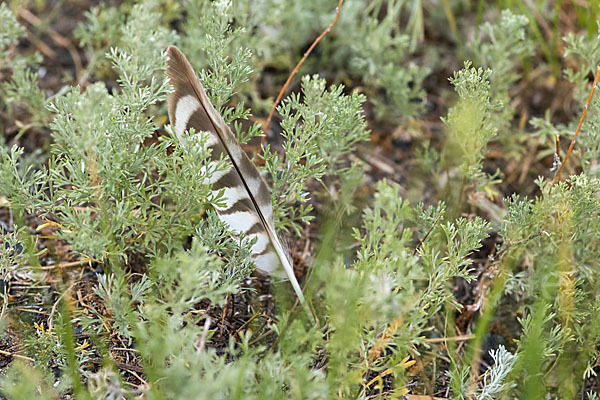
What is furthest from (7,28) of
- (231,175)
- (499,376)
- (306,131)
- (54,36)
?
(499,376)

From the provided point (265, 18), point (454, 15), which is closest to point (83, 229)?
point (265, 18)

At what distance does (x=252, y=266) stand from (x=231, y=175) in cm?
30

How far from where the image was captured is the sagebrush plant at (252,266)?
1709 millimetres

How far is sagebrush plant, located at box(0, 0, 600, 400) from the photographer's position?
1.71 m

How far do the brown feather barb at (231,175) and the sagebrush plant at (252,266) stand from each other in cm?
6

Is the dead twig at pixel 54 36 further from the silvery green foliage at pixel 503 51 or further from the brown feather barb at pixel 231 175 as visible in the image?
the silvery green foliage at pixel 503 51

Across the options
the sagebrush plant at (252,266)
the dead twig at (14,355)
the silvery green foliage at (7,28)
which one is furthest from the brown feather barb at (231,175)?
the silvery green foliage at (7,28)

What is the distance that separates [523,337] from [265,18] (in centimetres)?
192

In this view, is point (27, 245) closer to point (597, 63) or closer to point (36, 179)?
point (36, 179)

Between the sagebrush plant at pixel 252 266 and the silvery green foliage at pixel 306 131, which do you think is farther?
the silvery green foliage at pixel 306 131

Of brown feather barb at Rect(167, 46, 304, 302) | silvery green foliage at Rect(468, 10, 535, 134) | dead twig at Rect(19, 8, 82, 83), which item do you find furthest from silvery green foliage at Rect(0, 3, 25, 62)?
silvery green foliage at Rect(468, 10, 535, 134)

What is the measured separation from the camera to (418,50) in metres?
3.71

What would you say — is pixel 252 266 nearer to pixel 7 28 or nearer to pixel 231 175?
pixel 231 175

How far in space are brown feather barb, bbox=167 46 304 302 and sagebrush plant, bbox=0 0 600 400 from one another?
0.20 feet
